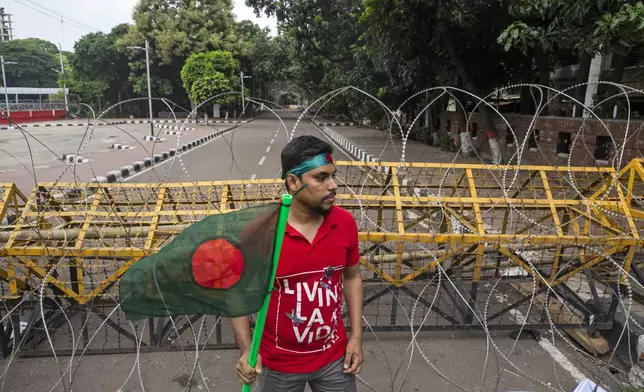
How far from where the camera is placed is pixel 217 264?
1.60m

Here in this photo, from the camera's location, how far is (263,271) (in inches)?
63.9

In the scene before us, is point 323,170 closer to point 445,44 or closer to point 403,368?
point 403,368

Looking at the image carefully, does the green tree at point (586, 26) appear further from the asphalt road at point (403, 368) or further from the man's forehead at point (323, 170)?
the man's forehead at point (323, 170)

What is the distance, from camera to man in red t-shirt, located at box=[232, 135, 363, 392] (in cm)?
177

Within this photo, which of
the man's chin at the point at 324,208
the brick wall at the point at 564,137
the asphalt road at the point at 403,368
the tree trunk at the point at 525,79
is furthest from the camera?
the tree trunk at the point at 525,79

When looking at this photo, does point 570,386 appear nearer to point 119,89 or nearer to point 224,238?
point 224,238

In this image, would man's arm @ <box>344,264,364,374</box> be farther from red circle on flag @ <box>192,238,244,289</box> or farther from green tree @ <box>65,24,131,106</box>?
green tree @ <box>65,24,131,106</box>

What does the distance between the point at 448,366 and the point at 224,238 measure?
2683 mm

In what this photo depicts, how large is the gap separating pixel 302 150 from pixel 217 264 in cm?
54

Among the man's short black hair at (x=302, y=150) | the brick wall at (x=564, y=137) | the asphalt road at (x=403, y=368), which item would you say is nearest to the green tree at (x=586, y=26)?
the brick wall at (x=564, y=137)

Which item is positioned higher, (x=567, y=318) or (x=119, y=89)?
(x=119, y=89)

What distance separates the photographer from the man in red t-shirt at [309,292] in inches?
69.5

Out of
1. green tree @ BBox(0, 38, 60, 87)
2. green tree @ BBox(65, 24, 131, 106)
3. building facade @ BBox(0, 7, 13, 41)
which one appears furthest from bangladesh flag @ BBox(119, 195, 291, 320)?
building facade @ BBox(0, 7, 13, 41)

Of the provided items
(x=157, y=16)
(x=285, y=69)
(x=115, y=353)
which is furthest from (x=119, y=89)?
(x=115, y=353)
